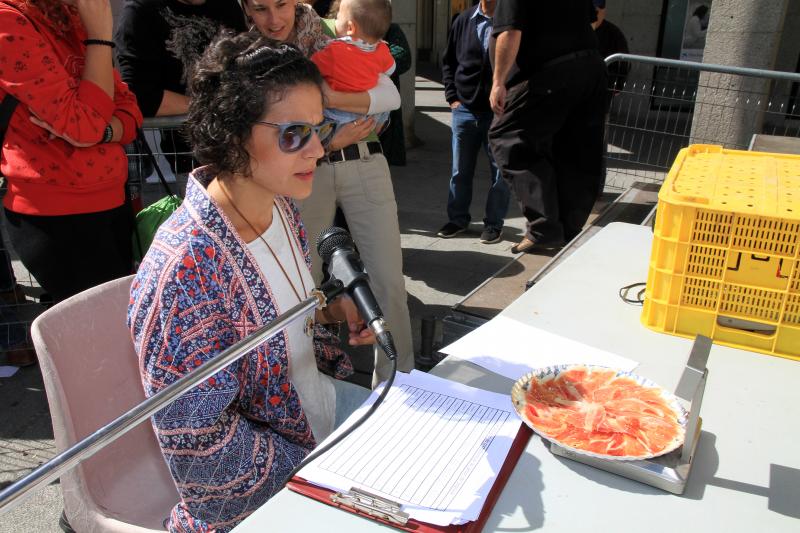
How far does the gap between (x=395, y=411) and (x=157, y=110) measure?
1.91 meters

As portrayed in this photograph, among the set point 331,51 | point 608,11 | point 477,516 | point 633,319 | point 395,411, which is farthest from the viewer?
point 608,11

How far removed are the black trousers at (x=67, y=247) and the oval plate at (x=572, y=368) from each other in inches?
68.4

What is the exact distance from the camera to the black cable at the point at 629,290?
191 centimetres

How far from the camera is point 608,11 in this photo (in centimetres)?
898

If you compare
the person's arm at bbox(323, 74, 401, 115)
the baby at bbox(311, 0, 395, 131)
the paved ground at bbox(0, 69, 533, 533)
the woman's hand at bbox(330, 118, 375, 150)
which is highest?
the baby at bbox(311, 0, 395, 131)

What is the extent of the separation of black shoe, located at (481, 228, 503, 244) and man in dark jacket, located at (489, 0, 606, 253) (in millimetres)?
1200

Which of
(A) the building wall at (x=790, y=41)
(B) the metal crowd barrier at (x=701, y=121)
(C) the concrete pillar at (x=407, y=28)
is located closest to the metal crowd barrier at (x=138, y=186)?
(B) the metal crowd barrier at (x=701, y=121)

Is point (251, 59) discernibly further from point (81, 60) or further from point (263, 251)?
point (81, 60)

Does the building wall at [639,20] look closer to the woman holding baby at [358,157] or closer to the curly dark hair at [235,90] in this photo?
the woman holding baby at [358,157]

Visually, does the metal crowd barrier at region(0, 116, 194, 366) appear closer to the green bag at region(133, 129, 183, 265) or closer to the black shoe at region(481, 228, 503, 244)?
the green bag at region(133, 129, 183, 265)

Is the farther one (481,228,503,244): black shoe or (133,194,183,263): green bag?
(481,228,503,244): black shoe

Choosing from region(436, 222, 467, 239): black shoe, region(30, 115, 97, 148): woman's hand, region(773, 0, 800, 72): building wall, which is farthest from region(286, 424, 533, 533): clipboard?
region(773, 0, 800, 72): building wall

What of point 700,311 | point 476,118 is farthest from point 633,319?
point 476,118

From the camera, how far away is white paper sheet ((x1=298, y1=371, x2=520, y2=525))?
1161mm
